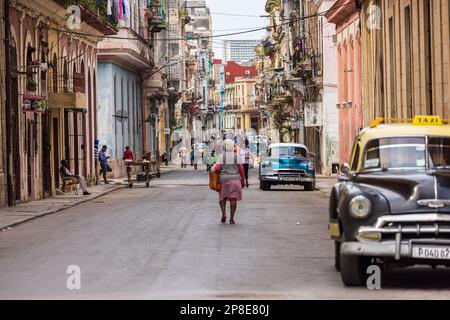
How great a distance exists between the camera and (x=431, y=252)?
1188 centimetres

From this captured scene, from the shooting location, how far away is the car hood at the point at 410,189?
1211 cm

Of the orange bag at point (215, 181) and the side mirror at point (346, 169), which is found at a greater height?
the side mirror at point (346, 169)

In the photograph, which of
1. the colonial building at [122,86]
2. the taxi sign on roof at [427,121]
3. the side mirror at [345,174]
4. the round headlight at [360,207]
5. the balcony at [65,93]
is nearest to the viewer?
the round headlight at [360,207]

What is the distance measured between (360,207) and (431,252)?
2.83ft

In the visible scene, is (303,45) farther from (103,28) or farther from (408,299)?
(408,299)

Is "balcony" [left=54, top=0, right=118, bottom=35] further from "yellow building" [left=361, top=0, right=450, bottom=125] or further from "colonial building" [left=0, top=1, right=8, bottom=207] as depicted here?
"yellow building" [left=361, top=0, right=450, bottom=125]

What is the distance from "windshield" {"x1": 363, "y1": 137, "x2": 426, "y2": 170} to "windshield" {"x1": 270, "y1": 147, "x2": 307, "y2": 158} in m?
26.1

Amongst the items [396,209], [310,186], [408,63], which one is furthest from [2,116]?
[396,209]

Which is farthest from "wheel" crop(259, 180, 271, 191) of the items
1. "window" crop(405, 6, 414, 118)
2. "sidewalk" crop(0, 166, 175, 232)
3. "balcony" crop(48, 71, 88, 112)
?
"window" crop(405, 6, 414, 118)

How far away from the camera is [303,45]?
229 feet

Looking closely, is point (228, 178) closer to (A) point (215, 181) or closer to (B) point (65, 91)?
(A) point (215, 181)

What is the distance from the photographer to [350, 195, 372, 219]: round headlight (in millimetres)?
12211

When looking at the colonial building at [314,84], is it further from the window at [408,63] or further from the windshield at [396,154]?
the windshield at [396,154]

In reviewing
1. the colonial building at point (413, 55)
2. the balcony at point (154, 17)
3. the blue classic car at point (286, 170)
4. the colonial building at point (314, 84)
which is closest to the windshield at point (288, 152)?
the blue classic car at point (286, 170)
